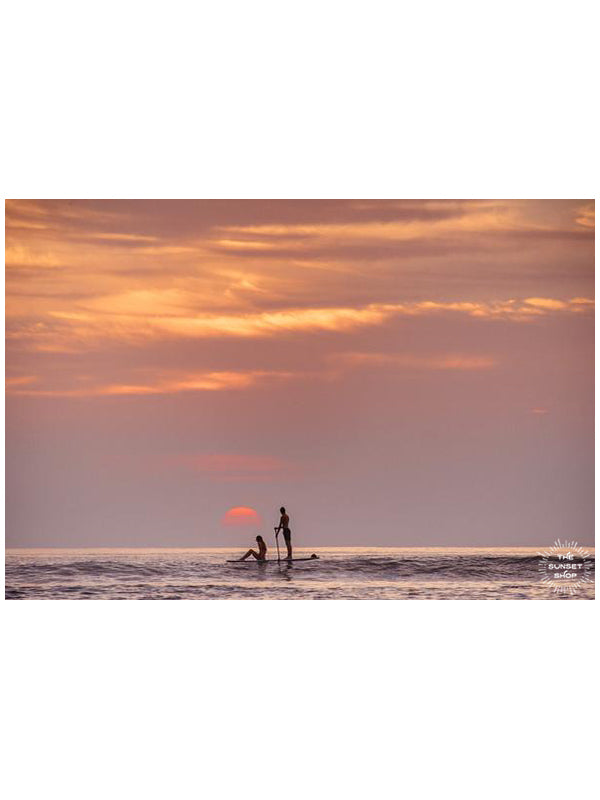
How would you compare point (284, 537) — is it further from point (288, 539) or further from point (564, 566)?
point (564, 566)

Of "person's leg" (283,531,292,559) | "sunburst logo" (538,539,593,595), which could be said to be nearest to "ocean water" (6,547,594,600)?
"sunburst logo" (538,539,593,595)

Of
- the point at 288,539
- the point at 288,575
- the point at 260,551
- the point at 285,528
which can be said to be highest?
the point at 285,528

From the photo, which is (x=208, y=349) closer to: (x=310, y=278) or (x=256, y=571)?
(x=310, y=278)

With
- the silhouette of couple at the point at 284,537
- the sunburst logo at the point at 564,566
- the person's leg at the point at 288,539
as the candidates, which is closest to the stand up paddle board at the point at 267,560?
the silhouette of couple at the point at 284,537

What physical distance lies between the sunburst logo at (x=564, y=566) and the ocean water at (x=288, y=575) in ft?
0.17

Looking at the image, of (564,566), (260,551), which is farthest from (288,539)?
(564,566)

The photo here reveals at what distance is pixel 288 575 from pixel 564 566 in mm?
3048

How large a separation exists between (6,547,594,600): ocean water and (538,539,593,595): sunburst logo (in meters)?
0.05

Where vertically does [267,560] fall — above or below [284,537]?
below

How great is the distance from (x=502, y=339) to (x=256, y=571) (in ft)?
12.3

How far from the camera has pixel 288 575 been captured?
49.1 ft

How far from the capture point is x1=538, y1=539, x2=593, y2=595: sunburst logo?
47.6 ft

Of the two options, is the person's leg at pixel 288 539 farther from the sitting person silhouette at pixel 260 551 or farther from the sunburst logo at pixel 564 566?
the sunburst logo at pixel 564 566

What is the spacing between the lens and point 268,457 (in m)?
15.3
